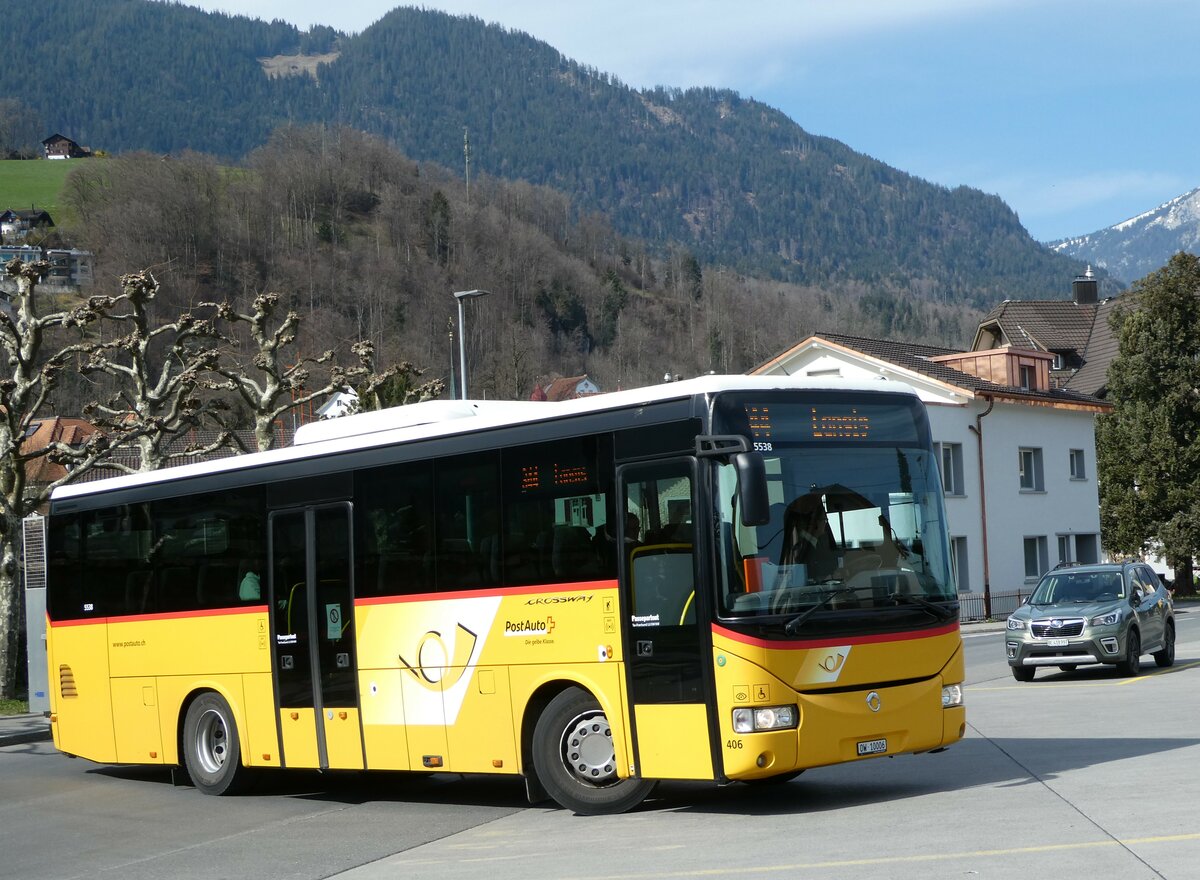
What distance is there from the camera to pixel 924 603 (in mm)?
10992

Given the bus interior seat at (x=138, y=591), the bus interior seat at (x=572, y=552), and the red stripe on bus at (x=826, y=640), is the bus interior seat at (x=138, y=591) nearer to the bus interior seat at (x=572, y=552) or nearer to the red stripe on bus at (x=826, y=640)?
the bus interior seat at (x=572, y=552)

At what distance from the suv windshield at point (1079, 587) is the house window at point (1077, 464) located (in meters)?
33.4

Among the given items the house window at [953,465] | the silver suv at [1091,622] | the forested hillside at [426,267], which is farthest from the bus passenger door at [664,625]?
the forested hillside at [426,267]

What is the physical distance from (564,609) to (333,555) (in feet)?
9.83

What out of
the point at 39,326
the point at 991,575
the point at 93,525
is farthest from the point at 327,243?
the point at 93,525

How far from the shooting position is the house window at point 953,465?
1928 inches

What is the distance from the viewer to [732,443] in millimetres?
10266

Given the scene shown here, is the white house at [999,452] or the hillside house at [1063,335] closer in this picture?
the white house at [999,452]

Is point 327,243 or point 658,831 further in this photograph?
point 327,243

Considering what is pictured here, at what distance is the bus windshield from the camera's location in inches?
403

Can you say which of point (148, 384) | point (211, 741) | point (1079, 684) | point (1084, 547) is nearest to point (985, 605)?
point (1084, 547)

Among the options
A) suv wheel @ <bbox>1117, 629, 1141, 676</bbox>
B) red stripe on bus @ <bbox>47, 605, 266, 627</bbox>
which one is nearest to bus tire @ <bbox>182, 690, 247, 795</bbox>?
red stripe on bus @ <bbox>47, 605, 266, 627</bbox>

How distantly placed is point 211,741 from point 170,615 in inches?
52.7

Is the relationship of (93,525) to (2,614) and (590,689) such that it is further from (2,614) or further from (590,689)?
(2,614)
